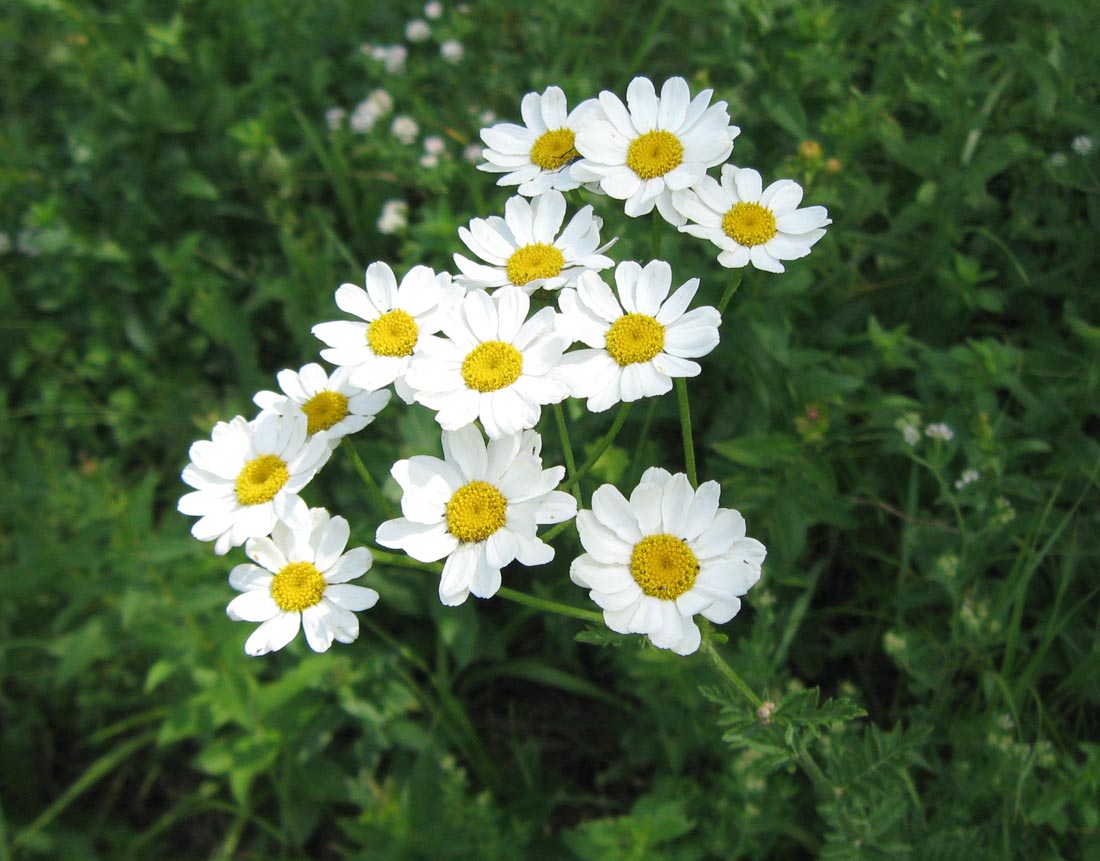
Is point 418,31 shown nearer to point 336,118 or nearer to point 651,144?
point 336,118

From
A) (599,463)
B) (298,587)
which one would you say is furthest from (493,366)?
(599,463)

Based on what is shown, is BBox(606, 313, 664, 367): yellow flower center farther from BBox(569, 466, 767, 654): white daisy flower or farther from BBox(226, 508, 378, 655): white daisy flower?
BBox(226, 508, 378, 655): white daisy flower

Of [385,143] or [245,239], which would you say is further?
[245,239]

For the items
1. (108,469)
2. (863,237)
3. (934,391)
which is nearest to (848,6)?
(863,237)

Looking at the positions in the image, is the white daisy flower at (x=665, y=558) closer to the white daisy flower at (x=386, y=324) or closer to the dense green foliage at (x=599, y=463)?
the dense green foliage at (x=599, y=463)

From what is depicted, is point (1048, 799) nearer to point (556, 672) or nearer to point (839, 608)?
point (839, 608)

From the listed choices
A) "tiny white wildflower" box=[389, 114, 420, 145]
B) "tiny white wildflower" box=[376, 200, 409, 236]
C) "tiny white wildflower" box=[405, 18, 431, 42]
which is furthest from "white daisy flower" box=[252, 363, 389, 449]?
"tiny white wildflower" box=[405, 18, 431, 42]
